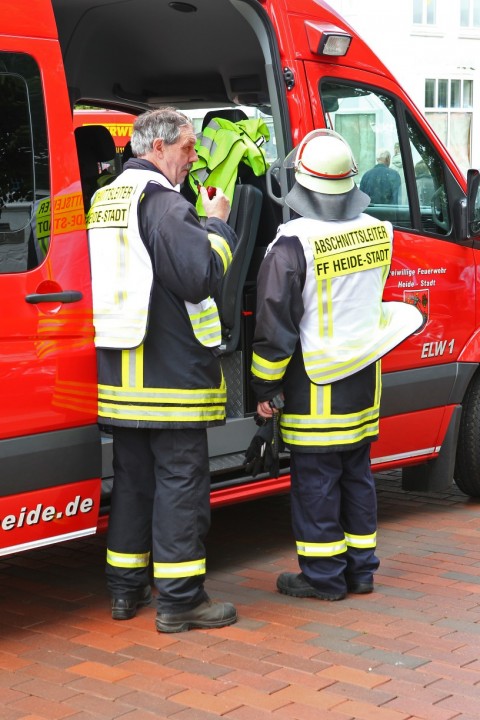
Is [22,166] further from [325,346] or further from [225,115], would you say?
[225,115]

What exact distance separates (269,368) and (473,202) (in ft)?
5.93

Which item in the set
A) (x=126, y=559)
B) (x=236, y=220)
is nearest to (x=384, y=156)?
(x=236, y=220)

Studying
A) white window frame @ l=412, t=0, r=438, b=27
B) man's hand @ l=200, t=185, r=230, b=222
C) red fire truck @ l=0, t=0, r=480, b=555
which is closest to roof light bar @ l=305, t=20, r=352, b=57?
red fire truck @ l=0, t=0, r=480, b=555

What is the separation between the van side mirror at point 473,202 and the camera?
5.68 m

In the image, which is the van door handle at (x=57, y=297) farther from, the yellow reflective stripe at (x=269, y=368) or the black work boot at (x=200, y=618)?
the black work boot at (x=200, y=618)

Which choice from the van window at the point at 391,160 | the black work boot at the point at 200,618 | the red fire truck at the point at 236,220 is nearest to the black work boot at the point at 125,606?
the black work boot at the point at 200,618

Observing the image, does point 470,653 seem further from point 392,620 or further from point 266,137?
point 266,137

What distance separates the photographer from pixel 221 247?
4.23m

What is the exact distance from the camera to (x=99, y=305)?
4238 mm

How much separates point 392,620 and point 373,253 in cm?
141

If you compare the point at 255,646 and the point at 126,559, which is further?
the point at 126,559

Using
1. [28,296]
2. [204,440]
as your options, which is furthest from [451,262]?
[28,296]

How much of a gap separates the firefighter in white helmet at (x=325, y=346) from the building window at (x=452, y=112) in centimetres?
2205

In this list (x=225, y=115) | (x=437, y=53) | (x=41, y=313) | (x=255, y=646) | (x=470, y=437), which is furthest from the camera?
(x=437, y=53)
